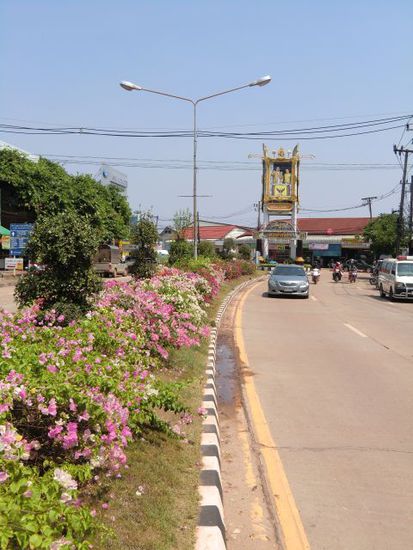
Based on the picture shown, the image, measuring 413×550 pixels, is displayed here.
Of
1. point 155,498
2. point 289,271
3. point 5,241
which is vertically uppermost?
point 5,241

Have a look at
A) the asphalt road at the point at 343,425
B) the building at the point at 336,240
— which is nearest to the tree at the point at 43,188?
the asphalt road at the point at 343,425

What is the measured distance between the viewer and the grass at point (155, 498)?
122 inches

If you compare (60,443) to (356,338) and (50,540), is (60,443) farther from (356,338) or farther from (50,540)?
(356,338)

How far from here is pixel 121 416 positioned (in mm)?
3477

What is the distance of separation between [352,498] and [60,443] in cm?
235

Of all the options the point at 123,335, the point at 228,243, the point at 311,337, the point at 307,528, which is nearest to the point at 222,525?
the point at 307,528

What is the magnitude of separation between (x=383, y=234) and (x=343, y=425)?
166ft

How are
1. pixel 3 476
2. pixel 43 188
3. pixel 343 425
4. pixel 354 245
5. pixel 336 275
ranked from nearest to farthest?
1. pixel 3 476
2. pixel 343 425
3. pixel 43 188
4. pixel 336 275
5. pixel 354 245

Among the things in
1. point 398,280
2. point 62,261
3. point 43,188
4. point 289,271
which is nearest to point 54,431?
point 62,261

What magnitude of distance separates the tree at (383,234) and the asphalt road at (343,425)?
41.5m

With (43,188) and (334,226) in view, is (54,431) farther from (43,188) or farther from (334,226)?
(334,226)

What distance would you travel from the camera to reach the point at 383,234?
5391 cm

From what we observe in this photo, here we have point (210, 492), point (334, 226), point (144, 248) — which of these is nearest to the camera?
point (210, 492)

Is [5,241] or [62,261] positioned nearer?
[62,261]
